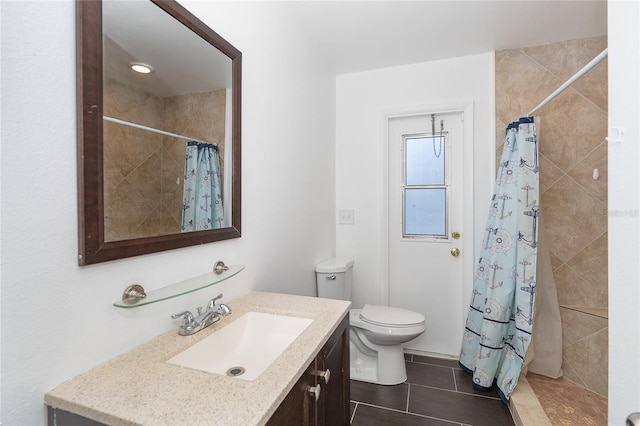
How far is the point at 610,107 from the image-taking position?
69 centimetres

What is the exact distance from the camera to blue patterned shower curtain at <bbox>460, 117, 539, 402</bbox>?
197 cm

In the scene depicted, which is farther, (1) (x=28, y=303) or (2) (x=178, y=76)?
(2) (x=178, y=76)

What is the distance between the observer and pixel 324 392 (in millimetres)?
1118

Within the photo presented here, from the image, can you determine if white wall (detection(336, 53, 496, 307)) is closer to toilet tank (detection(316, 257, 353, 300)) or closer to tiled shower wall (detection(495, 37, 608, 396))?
tiled shower wall (detection(495, 37, 608, 396))

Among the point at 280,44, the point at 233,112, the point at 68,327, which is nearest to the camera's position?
the point at 68,327

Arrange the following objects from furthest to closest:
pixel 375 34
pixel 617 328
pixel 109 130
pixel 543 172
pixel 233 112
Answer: pixel 543 172, pixel 375 34, pixel 233 112, pixel 109 130, pixel 617 328

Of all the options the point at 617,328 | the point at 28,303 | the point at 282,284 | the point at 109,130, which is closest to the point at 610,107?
the point at 617,328

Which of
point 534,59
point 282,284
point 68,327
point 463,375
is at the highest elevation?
point 534,59

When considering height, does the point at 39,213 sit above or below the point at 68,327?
above

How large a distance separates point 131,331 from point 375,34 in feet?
7.47

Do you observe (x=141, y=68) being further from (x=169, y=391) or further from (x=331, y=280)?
(x=331, y=280)

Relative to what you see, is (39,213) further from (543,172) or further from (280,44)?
(543,172)

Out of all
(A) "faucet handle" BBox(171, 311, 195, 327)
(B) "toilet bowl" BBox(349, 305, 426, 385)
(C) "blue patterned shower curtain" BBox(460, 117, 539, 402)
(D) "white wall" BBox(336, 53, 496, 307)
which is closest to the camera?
(A) "faucet handle" BBox(171, 311, 195, 327)

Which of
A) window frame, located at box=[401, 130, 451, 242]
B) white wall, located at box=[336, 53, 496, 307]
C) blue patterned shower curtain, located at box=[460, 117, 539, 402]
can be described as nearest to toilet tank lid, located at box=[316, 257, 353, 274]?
white wall, located at box=[336, 53, 496, 307]
